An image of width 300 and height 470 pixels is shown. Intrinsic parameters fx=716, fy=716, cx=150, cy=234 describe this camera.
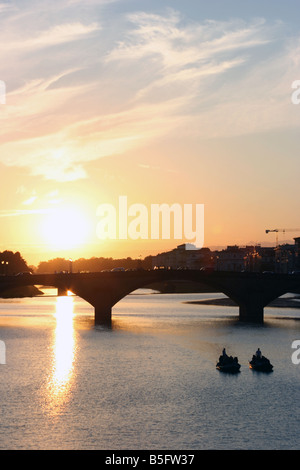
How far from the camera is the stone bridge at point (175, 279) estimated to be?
377 feet

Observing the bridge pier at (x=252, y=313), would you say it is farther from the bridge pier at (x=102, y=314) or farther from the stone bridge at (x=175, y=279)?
the bridge pier at (x=102, y=314)

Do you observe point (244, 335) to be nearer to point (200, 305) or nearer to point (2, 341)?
point (2, 341)

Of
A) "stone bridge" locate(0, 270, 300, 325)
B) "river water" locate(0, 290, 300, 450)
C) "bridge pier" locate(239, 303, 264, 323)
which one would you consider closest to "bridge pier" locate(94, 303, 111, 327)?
"stone bridge" locate(0, 270, 300, 325)

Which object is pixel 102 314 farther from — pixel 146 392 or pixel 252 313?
pixel 146 392

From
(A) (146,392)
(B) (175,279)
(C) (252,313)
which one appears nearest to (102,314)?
(B) (175,279)

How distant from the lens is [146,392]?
54.8m

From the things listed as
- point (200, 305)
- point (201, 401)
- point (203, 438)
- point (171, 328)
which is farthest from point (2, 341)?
point (200, 305)

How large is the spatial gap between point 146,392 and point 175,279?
197 feet

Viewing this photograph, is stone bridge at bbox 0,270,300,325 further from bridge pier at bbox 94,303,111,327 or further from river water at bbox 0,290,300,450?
river water at bbox 0,290,300,450

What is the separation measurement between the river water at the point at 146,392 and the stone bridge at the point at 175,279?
1806 cm

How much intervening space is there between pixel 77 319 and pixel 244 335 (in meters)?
41.3

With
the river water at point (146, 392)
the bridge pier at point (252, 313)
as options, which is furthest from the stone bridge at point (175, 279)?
the river water at point (146, 392)

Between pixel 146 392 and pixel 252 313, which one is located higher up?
pixel 252 313

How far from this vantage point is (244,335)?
9212cm
